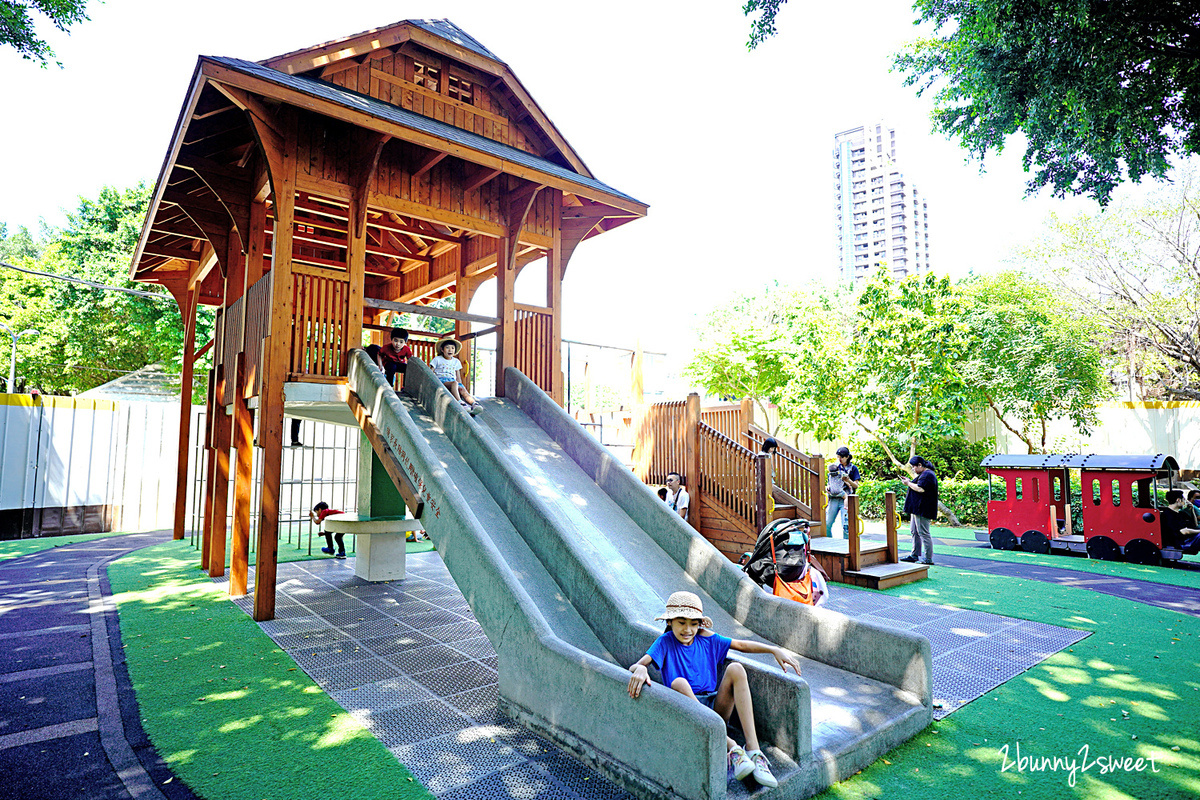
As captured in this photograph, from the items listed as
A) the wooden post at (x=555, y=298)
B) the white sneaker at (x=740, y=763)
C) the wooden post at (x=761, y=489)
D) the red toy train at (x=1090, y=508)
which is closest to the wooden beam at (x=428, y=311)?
the wooden post at (x=555, y=298)

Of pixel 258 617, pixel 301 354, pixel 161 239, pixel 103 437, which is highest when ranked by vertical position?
pixel 161 239

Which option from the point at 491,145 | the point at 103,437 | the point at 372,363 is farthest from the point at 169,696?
the point at 103,437

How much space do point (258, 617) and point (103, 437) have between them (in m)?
12.2

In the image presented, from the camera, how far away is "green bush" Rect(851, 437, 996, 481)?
20766 mm

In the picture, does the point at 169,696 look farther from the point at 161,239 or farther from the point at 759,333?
the point at 759,333

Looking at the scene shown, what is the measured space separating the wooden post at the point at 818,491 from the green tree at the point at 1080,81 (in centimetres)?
584

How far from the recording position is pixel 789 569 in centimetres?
595

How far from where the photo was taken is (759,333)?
96.0 feet

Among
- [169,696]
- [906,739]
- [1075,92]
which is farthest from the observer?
[1075,92]

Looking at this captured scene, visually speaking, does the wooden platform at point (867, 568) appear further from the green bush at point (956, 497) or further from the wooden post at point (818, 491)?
the green bush at point (956, 497)

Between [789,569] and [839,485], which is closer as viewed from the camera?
[789,569]

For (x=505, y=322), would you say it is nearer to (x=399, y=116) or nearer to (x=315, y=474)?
(x=399, y=116)

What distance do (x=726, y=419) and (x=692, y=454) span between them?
2.02 meters

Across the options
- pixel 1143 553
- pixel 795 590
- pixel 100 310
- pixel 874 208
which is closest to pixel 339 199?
pixel 795 590
